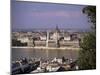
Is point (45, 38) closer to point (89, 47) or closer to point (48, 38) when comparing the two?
point (48, 38)

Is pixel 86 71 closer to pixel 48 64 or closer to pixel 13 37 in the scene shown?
pixel 48 64

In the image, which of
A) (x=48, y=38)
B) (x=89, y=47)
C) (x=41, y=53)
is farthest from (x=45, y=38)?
(x=89, y=47)

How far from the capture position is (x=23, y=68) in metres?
5.09

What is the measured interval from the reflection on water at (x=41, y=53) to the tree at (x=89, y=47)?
196mm

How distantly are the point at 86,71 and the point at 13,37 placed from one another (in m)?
1.82

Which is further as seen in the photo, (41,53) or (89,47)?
(89,47)

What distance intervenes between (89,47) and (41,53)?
1.17 meters

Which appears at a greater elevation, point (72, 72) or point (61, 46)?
point (61, 46)

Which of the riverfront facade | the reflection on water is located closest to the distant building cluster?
the riverfront facade

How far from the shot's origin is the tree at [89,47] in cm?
558

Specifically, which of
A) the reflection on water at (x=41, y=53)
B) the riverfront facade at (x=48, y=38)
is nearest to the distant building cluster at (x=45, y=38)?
the riverfront facade at (x=48, y=38)

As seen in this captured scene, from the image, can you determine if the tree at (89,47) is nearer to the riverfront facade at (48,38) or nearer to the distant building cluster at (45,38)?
the riverfront facade at (48,38)

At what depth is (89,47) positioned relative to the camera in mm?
5668

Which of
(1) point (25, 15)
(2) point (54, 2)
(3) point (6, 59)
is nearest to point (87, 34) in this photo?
(2) point (54, 2)
